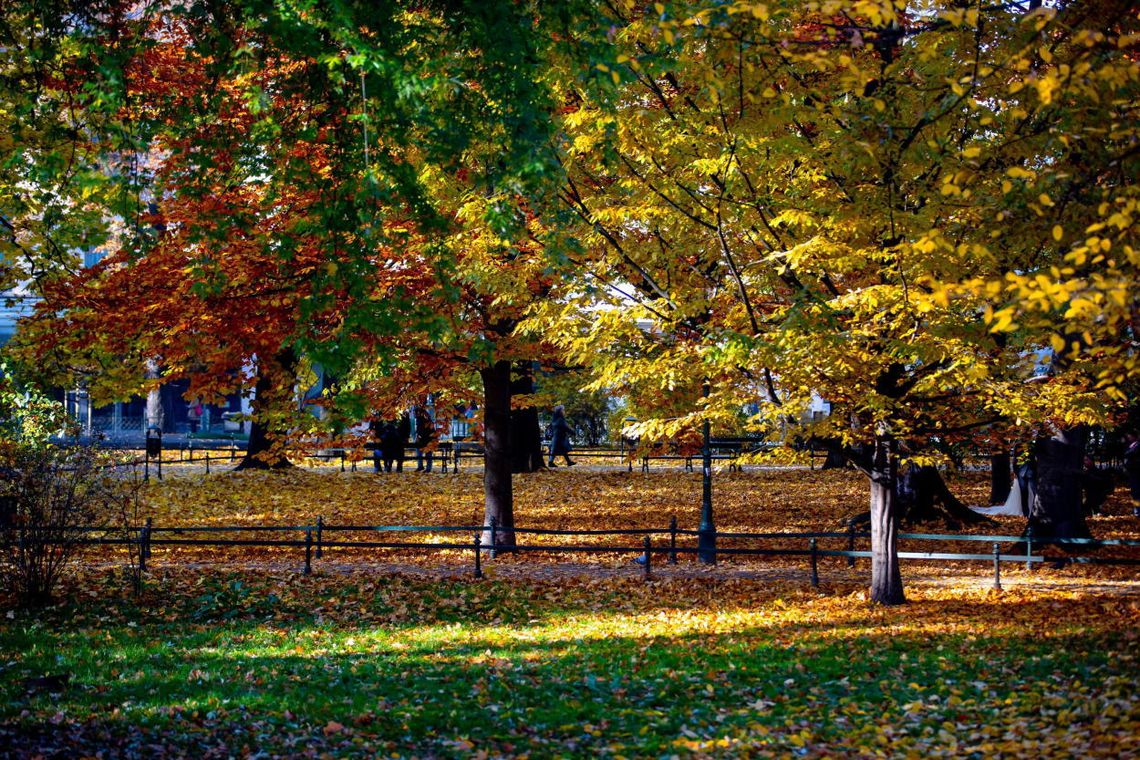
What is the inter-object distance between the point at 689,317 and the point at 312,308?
17.5 ft

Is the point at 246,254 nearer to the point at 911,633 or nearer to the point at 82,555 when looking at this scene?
the point at 82,555

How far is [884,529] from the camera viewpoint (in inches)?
536

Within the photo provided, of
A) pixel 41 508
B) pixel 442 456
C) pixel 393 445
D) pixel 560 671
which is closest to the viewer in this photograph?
pixel 560 671

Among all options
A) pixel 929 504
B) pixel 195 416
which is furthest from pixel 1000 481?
pixel 195 416

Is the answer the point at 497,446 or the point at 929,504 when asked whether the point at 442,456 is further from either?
the point at 929,504

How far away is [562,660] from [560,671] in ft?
1.75

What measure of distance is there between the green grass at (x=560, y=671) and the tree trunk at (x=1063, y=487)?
148 inches

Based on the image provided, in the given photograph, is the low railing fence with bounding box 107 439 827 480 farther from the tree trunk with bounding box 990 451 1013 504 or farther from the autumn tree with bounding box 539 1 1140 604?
the autumn tree with bounding box 539 1 1140 604

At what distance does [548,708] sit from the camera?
8656 millimetres

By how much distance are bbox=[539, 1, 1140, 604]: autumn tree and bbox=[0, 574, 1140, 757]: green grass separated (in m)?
2.34

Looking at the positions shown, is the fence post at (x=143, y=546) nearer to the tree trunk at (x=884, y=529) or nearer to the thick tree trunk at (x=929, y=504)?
the tree trunk at (x=884, y=529)

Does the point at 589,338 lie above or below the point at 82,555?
above

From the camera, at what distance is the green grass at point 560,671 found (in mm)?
7531

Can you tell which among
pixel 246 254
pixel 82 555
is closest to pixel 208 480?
pixel 82 555
